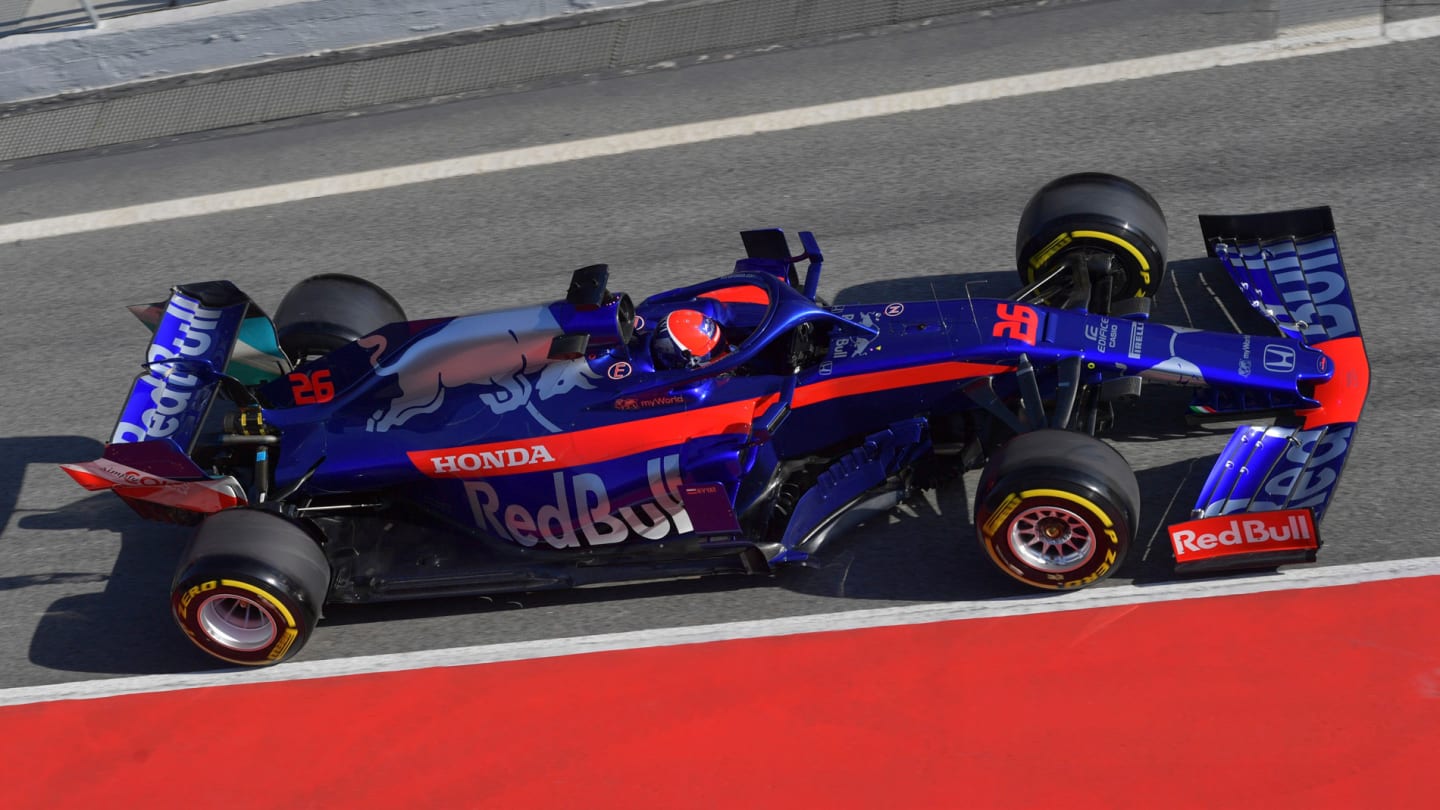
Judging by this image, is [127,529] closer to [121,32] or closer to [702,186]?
[702,186]

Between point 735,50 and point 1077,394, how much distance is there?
5.69 metres

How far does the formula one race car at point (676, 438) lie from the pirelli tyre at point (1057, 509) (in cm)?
2

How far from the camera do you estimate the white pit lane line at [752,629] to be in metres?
6.39

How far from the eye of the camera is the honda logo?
6660 millimetres

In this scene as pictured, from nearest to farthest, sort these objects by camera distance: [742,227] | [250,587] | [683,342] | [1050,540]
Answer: [1050,540]
[250,587]
[683,342]
[742,227]

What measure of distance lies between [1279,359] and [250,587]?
4.89 m

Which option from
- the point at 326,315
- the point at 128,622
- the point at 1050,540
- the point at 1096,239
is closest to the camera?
the point at 1050,540

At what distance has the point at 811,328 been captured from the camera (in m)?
7.03

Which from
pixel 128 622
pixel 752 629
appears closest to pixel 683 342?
pixel 752 629

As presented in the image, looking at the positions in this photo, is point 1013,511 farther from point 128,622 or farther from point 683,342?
point 128,622

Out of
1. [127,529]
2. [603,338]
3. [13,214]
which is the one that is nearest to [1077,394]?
[603,338]

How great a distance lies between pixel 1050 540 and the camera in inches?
249

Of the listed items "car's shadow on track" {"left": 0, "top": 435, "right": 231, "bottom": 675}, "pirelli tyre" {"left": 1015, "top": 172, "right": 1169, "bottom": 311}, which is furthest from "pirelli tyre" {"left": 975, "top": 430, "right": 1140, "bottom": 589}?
"car's shadow on track" {"left": 0, "top": 435, "right": 231, "bottom": 675}

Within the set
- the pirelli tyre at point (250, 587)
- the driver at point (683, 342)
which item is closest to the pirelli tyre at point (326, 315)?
the pirelli tyre at point (250, 587)
